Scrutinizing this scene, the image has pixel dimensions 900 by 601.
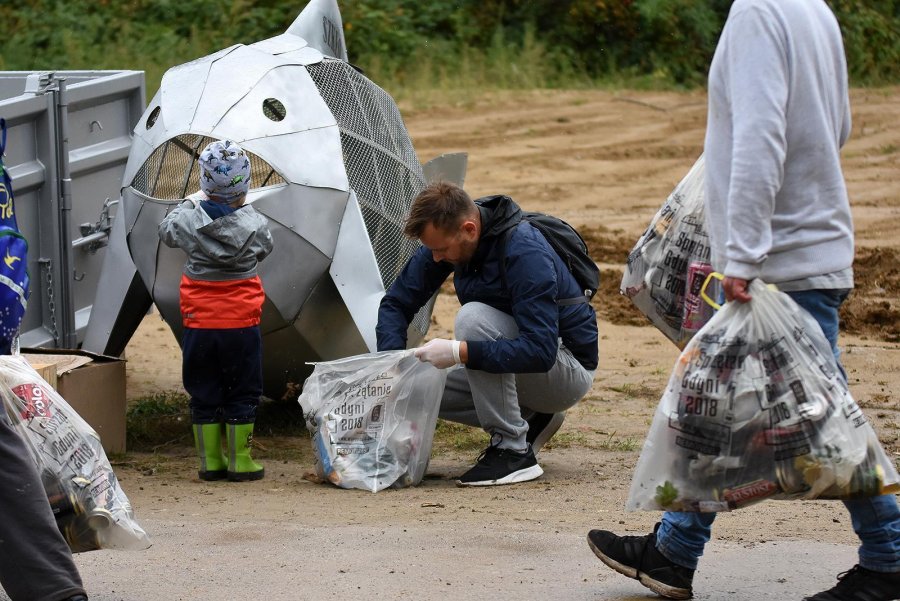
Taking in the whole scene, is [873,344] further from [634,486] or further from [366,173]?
[634,486]

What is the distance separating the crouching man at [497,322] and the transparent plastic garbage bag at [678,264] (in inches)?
30.4

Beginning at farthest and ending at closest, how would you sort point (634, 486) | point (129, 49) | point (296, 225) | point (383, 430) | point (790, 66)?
point (129, 49)
point (296, 225)
point (383, 430)
point (634, 486)
point (790, 66)

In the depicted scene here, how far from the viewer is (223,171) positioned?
514 centimetres

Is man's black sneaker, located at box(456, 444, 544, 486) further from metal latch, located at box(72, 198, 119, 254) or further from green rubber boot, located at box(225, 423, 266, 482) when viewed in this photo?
metal latch, located at box(72, 198, 119, 254)

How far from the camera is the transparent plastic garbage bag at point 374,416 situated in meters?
5.13

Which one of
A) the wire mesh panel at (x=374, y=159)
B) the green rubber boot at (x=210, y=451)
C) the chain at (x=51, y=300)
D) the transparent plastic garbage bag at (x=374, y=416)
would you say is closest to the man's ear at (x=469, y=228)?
the transparent plastic garbage bag at (x=374, y=416)

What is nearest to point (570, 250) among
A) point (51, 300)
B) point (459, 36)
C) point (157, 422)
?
point (157, 422)

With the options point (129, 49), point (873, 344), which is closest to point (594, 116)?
point (129, 49)

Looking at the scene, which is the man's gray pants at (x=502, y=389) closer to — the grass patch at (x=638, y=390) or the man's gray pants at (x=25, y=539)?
the grass patch at (x=638, y=390)

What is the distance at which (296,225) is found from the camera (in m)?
5.55

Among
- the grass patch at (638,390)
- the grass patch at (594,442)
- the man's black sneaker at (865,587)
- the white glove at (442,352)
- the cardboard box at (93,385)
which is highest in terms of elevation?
the white glove at (442,352)

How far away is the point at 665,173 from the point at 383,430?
28.7 feet

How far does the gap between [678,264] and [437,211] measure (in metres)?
1.05

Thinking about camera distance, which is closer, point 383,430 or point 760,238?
point 760,238
